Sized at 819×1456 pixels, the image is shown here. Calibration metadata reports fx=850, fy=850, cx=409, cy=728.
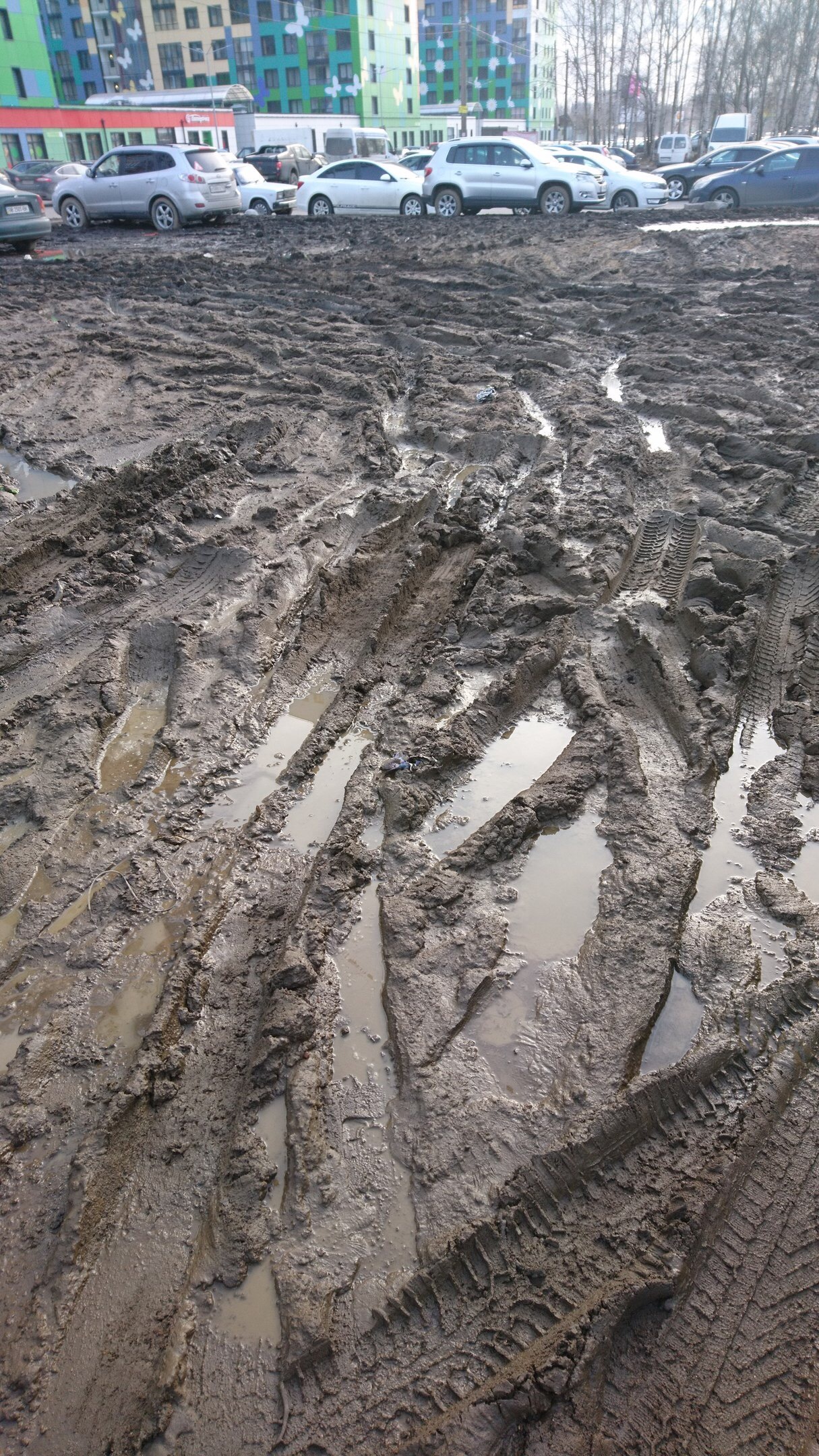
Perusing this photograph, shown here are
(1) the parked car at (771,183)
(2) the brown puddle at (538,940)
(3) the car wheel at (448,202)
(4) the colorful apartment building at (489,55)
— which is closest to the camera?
(2) the brown puddle at (538,940)

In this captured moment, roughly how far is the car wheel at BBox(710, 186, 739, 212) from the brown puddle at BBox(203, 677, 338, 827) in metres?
24.5

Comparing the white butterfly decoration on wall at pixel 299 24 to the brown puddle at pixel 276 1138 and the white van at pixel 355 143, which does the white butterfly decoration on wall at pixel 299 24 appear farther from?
the brown puddle at pixel 276 1138

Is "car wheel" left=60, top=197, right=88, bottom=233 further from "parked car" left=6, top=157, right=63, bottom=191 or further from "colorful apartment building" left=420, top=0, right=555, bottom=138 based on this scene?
"colorful apartment building" left=420, top=0, right=555, bottom=138

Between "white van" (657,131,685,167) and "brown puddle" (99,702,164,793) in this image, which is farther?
"white van" (657,131,685,167)

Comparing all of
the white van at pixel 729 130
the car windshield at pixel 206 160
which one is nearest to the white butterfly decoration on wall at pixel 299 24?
the white van at pixel 729 130

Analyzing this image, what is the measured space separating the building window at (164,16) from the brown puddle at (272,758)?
75.2 meters

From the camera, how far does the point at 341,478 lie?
24.2 feet

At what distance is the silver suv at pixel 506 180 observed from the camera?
67.8ft

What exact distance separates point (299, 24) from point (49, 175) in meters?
40.7

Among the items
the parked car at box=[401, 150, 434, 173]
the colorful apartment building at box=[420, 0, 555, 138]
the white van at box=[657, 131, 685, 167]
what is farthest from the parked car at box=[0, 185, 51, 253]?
the colorful apartment building at box=[420, 0, 555, 138]

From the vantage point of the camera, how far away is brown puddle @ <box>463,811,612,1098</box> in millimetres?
2914

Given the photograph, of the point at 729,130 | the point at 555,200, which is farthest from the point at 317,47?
the point at 555,200

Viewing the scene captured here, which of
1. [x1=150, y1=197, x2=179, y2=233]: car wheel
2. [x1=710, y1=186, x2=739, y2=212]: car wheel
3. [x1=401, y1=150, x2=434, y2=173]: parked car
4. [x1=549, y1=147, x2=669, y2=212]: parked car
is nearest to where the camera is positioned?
[x1=150, y1=197, x2=179, y2=233]: car wheel

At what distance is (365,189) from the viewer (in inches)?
863
